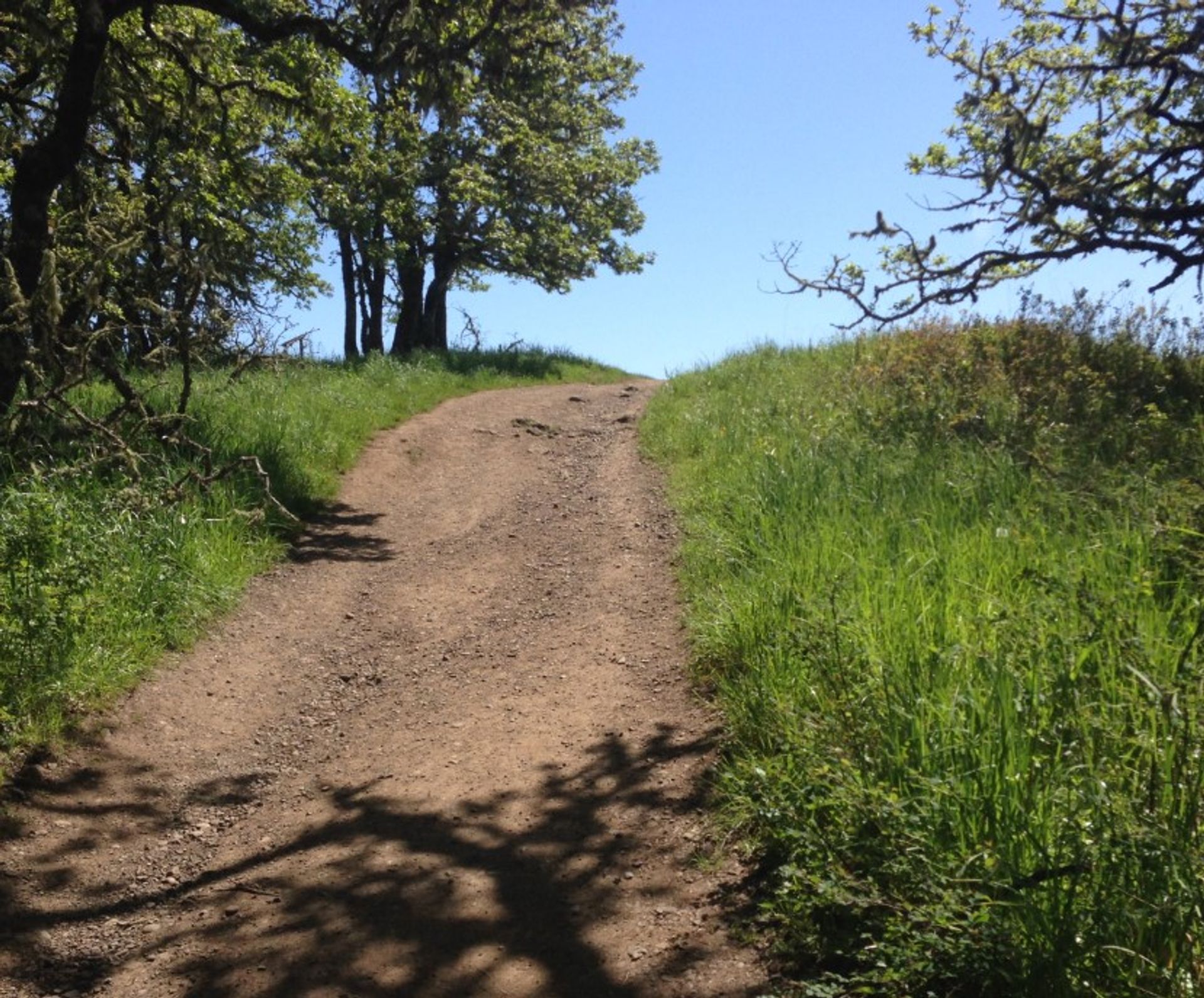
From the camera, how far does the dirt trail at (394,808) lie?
3.47 metres

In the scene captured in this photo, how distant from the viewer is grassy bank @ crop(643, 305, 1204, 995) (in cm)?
275

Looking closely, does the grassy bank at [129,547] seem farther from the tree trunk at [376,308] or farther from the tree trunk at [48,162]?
the tree trunk at [376,308]

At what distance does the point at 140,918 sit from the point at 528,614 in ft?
12.0

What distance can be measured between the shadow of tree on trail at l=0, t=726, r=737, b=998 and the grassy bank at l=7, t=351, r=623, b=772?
150 centimetres

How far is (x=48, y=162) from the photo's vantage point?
332 inches

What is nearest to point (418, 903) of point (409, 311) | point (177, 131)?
point (177, 131)

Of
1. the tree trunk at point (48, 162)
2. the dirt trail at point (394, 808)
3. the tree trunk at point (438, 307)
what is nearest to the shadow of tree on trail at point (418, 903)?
the dirt trail at point (394, 808)

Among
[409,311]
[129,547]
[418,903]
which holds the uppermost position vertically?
[409,311]

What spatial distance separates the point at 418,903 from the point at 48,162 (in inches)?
286

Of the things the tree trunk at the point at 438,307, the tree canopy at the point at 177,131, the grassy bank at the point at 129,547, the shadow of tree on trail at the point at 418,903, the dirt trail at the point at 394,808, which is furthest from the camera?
the tree trunk at the point at 438,307

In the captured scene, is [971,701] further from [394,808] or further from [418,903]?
[394,808]

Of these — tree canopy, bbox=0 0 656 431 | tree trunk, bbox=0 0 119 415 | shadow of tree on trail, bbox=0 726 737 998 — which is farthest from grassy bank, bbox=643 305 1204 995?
tree trunk, bbox=0 0 119 415

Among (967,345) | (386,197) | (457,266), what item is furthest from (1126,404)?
(457,266)

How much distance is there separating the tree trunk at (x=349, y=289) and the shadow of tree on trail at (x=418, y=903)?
74.4ft
